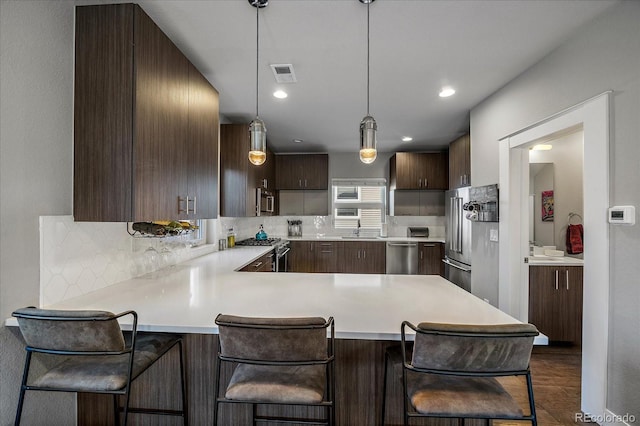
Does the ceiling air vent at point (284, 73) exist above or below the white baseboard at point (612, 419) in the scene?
above

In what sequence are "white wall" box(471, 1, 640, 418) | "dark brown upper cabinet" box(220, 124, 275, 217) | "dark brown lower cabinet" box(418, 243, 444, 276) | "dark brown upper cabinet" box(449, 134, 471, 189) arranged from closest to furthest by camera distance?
"white wall" box(471, 1, 640, 418) → "dark brown upper cabinet" box(220, 124, 275, 217) → "dark brown upper cabinet" box(449, 134, 471, 189) → "dark brown lower cabinet" box(418, 243, 444, 276)

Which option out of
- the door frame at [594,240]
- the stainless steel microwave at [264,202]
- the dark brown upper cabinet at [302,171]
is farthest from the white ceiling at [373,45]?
the dark brown upper cabinet at [302,171]

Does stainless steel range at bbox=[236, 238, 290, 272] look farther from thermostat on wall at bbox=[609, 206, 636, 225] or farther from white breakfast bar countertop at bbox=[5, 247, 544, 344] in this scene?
thermostat on wall at bbox=[609, 206, 636, 225]

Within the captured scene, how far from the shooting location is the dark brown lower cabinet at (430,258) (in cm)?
529

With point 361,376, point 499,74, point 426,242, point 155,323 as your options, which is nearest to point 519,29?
point 499,74

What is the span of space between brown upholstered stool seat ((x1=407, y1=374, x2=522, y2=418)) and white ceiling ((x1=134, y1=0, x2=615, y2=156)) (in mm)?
1966

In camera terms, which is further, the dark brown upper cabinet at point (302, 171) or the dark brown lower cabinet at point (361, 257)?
the dark brown upper cabinet at point (302, 171)

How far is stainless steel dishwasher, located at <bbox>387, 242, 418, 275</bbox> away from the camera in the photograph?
5.36 metres

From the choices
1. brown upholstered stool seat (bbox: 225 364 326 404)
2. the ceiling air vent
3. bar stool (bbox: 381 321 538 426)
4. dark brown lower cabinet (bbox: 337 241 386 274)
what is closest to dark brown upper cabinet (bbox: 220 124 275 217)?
the ceiling air vent

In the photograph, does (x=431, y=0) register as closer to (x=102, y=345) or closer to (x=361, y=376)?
(x=361, y=376)

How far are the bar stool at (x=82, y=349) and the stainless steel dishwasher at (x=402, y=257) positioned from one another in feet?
14.9

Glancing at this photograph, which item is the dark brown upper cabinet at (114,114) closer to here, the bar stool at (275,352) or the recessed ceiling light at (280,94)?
the bar stool at (275,352)

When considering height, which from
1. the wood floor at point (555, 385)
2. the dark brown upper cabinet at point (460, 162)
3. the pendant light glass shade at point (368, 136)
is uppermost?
the dark brown upper cabinet at point (460, 162)

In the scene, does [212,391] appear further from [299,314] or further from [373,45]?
[373,45]
